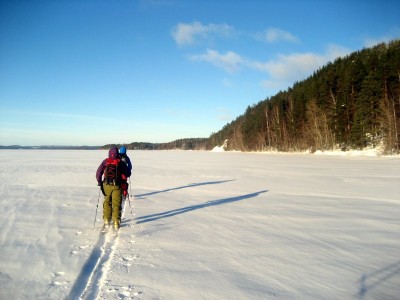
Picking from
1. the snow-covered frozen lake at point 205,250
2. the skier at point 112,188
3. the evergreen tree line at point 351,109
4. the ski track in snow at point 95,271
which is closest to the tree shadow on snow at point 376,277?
the snow-covered frozen lake at point 205,250

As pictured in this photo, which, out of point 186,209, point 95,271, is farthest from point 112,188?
point 186,209

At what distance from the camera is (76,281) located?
4027 millimetres

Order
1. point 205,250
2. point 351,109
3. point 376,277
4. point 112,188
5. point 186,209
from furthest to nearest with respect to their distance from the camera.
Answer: point 351,109 < point 186,209 < point 112,188 < point 205,250 < point 376,277

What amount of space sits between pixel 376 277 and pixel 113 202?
5.47 meters

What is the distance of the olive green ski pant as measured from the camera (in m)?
6.82

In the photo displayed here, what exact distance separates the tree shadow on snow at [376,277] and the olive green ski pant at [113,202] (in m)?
5.11

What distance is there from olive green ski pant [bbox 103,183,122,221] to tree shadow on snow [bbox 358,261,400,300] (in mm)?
5105

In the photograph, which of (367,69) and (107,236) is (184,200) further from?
(367,69)

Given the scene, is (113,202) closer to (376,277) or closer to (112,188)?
(112,188)

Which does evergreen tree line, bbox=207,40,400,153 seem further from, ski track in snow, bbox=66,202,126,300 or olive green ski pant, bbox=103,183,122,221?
ski track in snow, bbox=66,202,126,300

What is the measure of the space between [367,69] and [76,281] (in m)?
53.1

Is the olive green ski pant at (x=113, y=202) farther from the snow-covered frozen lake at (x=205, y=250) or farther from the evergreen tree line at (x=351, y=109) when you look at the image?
the evergreen tree line at (x=351, y=109)

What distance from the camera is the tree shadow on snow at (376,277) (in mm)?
3901

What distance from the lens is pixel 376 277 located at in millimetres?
4273
